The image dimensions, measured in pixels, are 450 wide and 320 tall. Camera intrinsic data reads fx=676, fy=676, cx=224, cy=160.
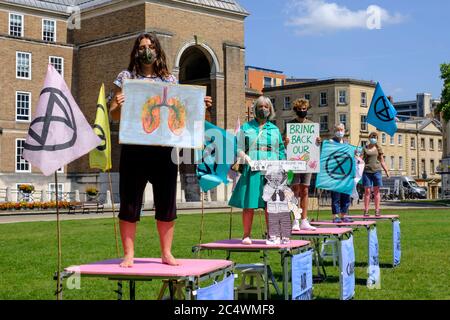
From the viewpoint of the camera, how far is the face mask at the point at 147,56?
261 inches

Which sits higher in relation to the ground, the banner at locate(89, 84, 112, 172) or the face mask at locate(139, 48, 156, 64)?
the face mask at locate(139, 48, 156, 64)

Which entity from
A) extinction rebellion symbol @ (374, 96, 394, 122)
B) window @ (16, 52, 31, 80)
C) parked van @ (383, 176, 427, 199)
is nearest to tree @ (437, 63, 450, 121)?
parked van @ (383, 176, 427, 199)

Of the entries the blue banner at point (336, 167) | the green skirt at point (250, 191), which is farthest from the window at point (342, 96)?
the green skirt at point (250, 191)

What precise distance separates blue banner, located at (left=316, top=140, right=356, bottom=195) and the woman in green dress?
2.75m

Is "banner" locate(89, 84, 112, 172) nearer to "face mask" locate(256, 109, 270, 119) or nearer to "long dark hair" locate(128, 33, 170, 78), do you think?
"long dark hair" locate(128, 33, 170, 78)

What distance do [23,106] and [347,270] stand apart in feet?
145

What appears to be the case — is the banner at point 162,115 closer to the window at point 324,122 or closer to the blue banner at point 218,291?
the blue banner at point 218,291

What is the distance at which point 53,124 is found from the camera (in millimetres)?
6188

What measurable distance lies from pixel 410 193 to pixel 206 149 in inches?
2783

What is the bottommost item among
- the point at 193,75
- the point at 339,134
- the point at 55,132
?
the point at 55,132

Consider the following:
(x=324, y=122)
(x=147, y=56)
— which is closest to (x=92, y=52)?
(x=324, y=122)

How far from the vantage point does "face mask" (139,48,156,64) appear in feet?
21.7

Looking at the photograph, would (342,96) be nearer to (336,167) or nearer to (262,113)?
(336,167)
